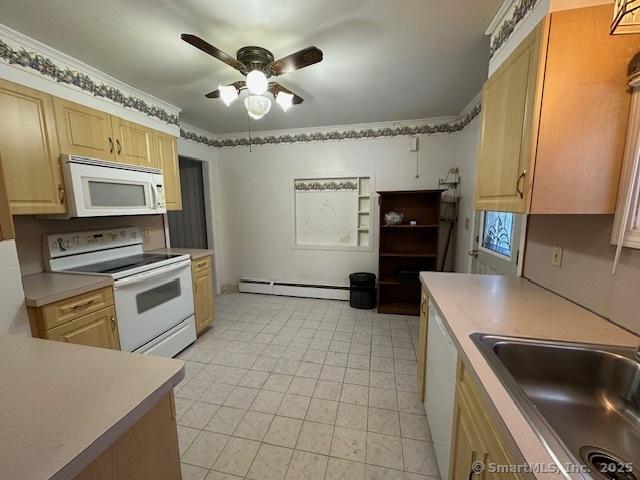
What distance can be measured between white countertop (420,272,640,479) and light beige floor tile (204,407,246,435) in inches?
57.8

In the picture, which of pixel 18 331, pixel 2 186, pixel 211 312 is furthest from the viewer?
pixel 211 312

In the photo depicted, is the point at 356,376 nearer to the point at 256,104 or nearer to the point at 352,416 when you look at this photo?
the point at 352,416

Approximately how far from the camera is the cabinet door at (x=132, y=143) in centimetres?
223

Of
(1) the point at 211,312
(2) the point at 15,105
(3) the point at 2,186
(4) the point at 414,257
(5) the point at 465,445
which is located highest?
(2) the point at 15,105

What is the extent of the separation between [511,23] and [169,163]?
2933mm

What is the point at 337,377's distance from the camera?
7.00 ft

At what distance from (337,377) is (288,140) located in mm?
3033

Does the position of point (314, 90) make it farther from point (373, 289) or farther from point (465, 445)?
point (465, 445)

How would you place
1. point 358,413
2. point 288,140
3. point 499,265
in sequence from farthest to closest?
point 288,140 → point 499,265 → point 358,413

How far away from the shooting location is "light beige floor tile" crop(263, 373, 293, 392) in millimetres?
2014

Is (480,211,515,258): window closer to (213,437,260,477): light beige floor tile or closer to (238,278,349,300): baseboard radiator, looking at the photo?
(238,278,349,300): baseboard radiator

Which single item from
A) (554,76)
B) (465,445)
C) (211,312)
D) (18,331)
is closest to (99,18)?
(18,331)

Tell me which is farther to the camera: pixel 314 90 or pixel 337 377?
pixel 314 90

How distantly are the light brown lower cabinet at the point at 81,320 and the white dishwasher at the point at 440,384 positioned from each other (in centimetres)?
208
